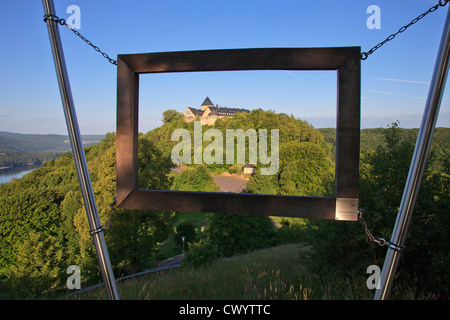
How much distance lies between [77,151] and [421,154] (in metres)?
2.65

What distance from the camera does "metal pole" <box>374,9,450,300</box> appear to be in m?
2.06

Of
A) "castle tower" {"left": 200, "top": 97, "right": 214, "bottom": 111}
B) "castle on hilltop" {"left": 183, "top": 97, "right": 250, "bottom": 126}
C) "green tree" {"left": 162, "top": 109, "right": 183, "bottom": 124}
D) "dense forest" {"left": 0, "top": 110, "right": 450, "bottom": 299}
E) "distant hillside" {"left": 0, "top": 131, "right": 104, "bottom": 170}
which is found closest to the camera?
"dense forest" {"left": 0, "top": 110, "right": 450, "bottom": 299}

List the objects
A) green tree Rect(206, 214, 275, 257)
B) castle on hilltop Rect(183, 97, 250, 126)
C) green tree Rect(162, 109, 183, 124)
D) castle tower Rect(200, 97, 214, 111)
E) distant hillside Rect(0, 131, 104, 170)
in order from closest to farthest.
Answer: green tree Rect(206, 214, 275, 257)
distant hillside Rect(0, 131, 104, 170)
green tree Rect(162, 109, 183, 124)
castle on hilltop Rect(183, 97, 250, 126)
castle tower Rect(200, 97, 214, 111)

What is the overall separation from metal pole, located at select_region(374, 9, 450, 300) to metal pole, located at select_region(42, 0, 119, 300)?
2117mm

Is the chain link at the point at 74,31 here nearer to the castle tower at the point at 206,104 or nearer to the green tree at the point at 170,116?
the green tree at the point at 170,116

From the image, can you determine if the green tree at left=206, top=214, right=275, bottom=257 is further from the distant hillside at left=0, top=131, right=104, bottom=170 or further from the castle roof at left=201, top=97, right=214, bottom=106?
the castle roof at left=201, top=97, right=214, bottom=106

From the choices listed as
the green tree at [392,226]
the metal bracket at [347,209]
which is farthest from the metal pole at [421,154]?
the green tree at [392,226]

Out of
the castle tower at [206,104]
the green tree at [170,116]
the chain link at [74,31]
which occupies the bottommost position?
the chain link at [74,31]

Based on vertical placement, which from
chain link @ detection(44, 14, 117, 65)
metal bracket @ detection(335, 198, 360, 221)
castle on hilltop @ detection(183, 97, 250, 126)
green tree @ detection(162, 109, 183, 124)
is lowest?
metal bracket @ detection(335, 198, 360, 221)

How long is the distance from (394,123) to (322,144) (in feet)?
81.8

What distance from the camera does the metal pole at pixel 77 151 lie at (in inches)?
97.4

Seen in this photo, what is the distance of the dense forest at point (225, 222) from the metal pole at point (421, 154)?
138 inches

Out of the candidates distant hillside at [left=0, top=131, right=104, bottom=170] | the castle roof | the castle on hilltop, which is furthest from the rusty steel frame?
the castle roof
